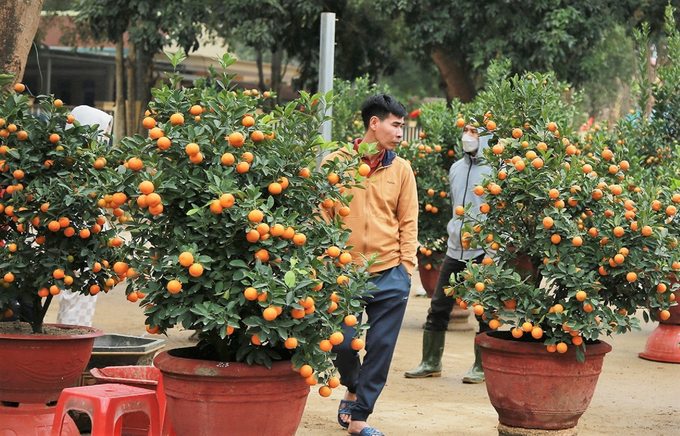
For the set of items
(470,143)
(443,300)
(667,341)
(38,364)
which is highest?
(470,143)

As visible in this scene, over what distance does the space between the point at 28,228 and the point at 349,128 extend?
28.6 feet

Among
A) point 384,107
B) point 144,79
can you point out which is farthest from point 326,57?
point 144,79

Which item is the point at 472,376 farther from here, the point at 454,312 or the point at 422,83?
the point at 422,83

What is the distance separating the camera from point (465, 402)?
6.59 meters

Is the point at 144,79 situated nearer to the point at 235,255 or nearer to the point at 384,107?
the point at 384,107

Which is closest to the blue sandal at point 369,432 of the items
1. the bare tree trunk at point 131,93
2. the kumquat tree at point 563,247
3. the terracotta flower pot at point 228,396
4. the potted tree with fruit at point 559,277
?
the potted tree with fruit at point 559,277

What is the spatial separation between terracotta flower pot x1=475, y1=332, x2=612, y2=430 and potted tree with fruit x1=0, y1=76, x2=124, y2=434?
7.11 ft

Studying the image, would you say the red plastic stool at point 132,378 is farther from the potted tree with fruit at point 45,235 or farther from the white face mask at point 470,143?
the white face mask at point 470,143

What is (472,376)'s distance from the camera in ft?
23.7

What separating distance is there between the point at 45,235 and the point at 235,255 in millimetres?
1451

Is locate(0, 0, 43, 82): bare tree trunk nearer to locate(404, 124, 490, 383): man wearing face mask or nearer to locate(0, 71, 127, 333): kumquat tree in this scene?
locate(0, 71, 127, 333): kumquat tree

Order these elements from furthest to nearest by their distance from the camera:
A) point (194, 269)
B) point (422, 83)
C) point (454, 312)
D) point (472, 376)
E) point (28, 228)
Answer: point (422, 83) → point (454, 312) → point (472, 376) → point (28, 228) → point (194, 269)

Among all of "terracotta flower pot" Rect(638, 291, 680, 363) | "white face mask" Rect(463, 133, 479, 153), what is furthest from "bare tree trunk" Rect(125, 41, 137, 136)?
"white face mask" Rect(463, 133, 479, 153)

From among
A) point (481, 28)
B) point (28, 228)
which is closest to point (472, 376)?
point (28, 228)
